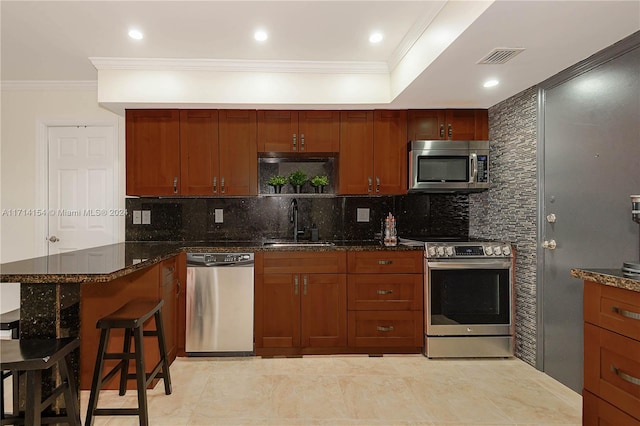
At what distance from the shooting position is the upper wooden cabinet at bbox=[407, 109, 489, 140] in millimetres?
3721

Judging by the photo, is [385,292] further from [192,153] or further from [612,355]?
[192,153]

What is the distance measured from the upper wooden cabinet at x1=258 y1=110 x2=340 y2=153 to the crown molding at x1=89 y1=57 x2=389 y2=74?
1.31 ft

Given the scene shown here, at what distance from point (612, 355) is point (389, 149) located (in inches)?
94.1

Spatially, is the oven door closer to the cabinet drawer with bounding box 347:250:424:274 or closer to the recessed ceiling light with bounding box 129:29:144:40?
the cabinet drawer with bounding box 347:250:424:274

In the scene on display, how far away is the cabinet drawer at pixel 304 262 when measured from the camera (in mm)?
3355

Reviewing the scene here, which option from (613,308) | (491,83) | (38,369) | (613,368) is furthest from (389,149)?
(38,369)

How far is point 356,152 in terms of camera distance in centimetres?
372

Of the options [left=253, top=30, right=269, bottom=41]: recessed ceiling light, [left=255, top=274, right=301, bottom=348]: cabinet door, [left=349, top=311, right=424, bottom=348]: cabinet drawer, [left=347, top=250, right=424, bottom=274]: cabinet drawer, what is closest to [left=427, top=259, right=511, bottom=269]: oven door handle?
[left=347, top=250, right=424, bottom=274]: cabinet drawer

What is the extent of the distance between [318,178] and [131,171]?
170 cm

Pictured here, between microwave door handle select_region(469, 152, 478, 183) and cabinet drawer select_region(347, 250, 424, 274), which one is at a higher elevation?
microwave door handle select_region(469, 152, 478, 183)

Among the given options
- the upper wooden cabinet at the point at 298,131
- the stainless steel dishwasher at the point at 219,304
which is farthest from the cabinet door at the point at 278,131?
the stainless steel dishwasher at the point at 219,304

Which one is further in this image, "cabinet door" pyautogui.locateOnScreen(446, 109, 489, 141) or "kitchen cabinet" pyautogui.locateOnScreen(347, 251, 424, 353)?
"cabinet door" pyautogui.locateOnScreen(446, 109, 489, 141)

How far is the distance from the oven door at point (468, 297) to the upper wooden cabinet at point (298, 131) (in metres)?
1.44

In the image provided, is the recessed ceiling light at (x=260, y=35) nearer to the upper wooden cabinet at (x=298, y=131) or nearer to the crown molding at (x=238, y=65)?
the crown molding at (x=238, y=65)
